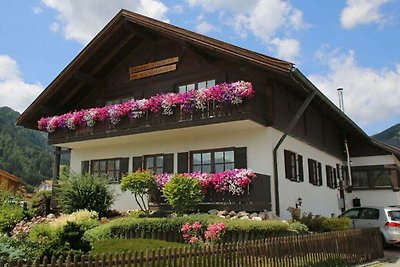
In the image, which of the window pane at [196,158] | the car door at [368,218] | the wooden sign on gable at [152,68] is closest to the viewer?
the car door at [368,218]

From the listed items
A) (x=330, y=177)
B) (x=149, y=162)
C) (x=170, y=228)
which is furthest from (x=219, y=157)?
(x=330, y=177)

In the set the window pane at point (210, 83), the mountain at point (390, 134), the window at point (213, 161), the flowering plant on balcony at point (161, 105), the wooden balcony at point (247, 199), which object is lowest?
the wooden balcony at point (247, 199)

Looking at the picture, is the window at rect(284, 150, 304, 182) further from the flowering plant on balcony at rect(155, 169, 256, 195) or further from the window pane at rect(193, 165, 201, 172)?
the window pane at rect(193, 165, 201, 172)

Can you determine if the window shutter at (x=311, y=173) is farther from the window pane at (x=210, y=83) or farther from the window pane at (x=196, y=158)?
the window pane at (x=210, y=83)

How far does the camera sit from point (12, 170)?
83.9 meters

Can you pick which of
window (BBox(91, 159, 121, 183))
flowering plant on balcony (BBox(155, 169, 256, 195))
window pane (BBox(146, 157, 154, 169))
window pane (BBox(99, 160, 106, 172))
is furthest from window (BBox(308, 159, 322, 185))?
window pane (BBox(99, 160, 106, 172))

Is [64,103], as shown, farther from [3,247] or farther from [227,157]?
[3,247]

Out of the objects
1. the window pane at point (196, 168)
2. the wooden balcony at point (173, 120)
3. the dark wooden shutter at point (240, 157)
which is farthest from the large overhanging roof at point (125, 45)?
the window pane at point (196, 168)

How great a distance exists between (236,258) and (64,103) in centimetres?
1678

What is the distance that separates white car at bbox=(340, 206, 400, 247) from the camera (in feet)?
50.2

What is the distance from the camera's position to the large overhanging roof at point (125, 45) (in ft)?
49.4

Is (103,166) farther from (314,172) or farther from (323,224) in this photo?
(323,224)

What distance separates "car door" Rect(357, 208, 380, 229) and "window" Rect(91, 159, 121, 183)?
10.8 m

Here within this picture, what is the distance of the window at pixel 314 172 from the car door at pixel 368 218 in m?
3.57
